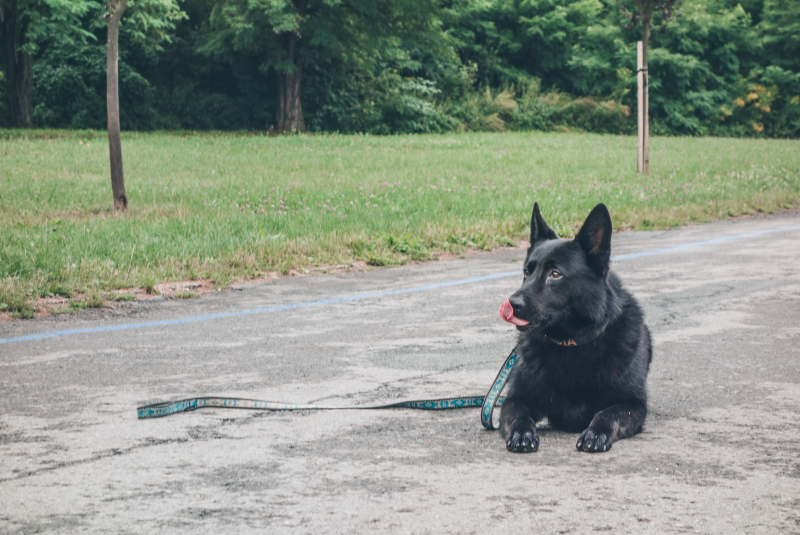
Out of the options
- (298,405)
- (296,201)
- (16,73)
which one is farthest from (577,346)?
(16,73)

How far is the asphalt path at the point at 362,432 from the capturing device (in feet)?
10.7

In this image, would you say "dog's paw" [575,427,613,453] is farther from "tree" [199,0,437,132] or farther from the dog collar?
"tree" [199,0,437,132]

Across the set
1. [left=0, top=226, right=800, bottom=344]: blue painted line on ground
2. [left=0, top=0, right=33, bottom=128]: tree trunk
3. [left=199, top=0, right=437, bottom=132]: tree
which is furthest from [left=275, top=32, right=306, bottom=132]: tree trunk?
[left=0, top=226, right=800, bottom=344]: blue painted line on ground

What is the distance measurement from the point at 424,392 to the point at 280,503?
1751mm

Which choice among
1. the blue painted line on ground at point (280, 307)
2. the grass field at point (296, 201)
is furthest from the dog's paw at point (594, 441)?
the grass field at point (296, 201)

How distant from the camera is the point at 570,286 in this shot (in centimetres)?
416

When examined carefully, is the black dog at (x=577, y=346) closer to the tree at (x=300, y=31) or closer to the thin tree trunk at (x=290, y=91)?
the tree at (x=300, y=31)

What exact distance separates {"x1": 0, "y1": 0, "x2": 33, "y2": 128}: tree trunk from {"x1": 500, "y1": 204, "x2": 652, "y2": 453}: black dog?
33.6 m

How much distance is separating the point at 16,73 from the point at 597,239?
34309mm

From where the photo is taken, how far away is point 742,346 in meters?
6.10

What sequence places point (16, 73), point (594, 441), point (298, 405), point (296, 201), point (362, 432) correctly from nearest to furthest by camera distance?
point (594, 441)
point (362, 432)
point (298, 405)
point (296, 201)
point (16, 73)

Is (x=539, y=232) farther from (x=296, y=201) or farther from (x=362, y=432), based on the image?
(x=296, y=201)

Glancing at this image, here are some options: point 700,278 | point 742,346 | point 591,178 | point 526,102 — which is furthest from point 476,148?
point 742,346

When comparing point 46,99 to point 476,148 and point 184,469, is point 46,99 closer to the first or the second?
point 476,148
